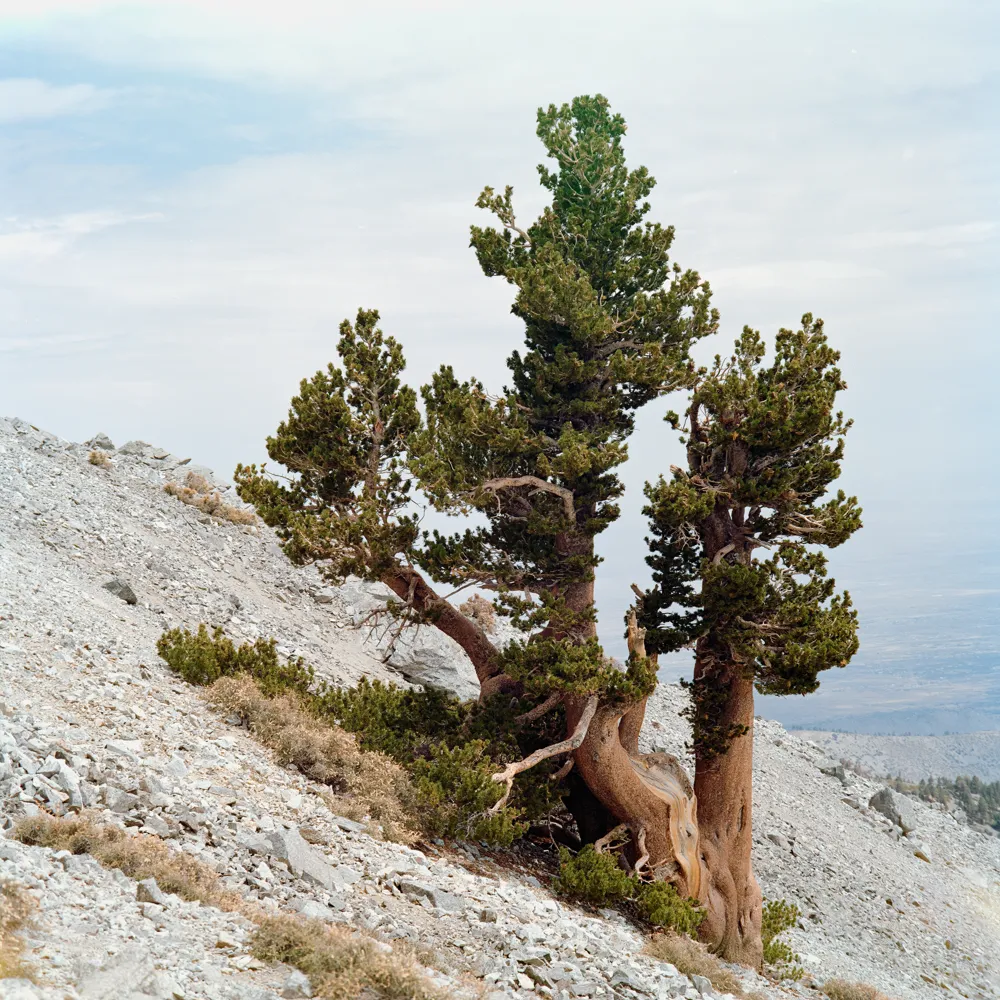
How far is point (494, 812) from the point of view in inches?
624

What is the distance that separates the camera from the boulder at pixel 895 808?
35.7 m

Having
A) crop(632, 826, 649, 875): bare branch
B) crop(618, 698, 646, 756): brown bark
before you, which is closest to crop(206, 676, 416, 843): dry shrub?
crop(632, 826, 649, 875): bare branch

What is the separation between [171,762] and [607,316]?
408 inches

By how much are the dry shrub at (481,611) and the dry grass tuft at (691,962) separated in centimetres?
2204

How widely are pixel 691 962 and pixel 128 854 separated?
793 centimetres

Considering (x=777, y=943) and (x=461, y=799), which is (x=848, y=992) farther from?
(x=461, y=799)

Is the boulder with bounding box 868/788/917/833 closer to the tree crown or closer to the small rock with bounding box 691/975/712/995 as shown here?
the tree crown

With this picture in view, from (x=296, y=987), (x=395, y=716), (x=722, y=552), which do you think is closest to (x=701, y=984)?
(x=296, y=987)

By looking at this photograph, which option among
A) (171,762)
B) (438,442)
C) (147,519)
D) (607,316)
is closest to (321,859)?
(171,762)

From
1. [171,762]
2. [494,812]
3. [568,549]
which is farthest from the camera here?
[568,549]

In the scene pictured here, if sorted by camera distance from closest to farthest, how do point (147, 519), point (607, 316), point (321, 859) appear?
point (321, 859) → point (607, 316) → point (147, 519)

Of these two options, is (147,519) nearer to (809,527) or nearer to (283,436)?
(283,436)

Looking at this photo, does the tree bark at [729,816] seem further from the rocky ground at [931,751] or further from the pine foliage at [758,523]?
the rocky ground at [931,751]

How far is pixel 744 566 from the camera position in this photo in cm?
1770
